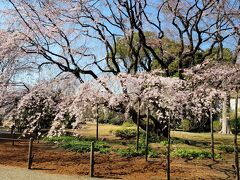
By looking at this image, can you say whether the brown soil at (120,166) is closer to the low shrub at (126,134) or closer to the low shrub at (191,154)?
the low shrub at (191,154)

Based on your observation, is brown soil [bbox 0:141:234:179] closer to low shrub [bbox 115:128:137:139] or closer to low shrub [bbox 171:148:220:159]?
low shrub [bbox 171:148:220:159]

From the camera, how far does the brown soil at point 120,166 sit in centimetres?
1091

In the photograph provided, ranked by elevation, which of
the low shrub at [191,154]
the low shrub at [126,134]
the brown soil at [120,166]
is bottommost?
the brown soil at [120,166]

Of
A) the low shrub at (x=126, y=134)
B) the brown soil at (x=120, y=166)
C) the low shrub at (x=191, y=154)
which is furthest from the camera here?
the low shrub at (x=126, y=134)

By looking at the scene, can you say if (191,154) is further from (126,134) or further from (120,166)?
(126,134)

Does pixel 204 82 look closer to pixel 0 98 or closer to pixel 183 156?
pixel 183 156

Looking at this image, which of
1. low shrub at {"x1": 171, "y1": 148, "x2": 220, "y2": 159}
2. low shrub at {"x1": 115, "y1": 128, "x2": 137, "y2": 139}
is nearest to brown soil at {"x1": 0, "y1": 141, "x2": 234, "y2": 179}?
low shrub at {"x1": 171, "y1": 148, "x2": 220, "y2": 159}

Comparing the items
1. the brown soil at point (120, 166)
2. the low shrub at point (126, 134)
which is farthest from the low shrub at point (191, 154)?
the low shrub at point (126, 134)

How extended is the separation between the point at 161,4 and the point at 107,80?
9183 mm

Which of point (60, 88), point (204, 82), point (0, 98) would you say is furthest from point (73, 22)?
point (204, 82)

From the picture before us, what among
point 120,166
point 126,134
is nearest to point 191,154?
point 120,166

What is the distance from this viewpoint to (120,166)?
39.9 ft

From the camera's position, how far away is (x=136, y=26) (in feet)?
60.1

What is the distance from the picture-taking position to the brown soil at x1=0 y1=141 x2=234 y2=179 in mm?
10909
